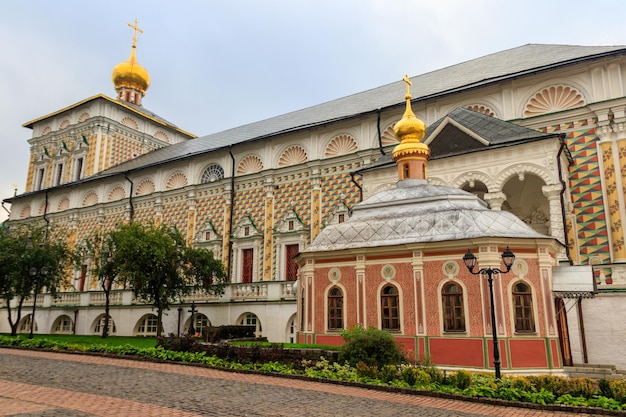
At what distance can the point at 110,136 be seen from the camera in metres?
34.8

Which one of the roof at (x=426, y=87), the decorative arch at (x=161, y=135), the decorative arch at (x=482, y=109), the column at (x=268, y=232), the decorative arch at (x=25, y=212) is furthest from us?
the decorative arch at (x=161, y=135)

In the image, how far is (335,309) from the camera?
1413 cm

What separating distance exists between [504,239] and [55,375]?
34.5ft

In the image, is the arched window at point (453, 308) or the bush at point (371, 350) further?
the arched window at point (453, 308)

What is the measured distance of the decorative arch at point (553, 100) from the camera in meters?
17.4

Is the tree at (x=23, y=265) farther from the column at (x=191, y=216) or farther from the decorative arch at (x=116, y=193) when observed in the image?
the decorative arch at (x=116, y=193)

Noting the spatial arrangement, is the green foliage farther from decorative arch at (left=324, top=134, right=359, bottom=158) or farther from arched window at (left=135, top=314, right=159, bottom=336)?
decorative arch at (left=324, top=134, right=359, bottom=158)

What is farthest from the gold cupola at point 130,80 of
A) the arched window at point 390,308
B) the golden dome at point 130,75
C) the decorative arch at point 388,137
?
the arched window at point 390,308

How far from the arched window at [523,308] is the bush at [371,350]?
120 inches

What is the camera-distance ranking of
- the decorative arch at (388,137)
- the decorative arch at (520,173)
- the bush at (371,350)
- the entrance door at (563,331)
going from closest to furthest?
the bush at (371,350)
the entrance door at (563,331)
the decorative arch at (520,173)
the decorative arch at (388,137)

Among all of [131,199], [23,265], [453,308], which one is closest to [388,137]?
[453,308]

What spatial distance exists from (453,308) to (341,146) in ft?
38.9

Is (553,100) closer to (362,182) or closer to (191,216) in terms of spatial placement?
(362,182)

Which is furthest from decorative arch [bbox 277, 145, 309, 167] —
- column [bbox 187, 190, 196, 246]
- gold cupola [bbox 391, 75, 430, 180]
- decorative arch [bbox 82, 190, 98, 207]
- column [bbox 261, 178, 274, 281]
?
decorative arch [bbox 82, 190, 98, 207]
